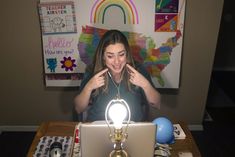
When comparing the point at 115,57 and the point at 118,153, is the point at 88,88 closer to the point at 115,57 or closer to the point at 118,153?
the point at 115,57

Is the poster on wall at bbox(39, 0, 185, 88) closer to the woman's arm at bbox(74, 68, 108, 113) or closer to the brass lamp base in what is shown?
the woman's arm at bbox(74, 68, 108, 113)

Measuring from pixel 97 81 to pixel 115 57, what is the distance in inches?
8.7

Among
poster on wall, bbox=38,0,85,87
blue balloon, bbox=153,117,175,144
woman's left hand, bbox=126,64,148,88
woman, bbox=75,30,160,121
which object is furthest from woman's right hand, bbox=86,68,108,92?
poster on wall, bbox=38,0,85,87

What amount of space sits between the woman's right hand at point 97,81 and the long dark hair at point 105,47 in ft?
0.21

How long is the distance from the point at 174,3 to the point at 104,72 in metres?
1.00

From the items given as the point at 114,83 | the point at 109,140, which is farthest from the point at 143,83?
the point at 109,140

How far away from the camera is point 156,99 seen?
2330 millimetres

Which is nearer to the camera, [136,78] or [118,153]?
[118,153]

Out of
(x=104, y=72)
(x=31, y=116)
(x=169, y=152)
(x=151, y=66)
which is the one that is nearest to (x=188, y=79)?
(x=151, y=66)

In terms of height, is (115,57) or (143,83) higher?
(115,57)

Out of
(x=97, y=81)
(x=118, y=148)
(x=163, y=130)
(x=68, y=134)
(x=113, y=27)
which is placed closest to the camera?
(x=118, y=148)

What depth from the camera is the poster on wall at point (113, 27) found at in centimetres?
273

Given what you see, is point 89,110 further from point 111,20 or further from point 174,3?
point 174,3

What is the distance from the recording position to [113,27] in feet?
9.16
